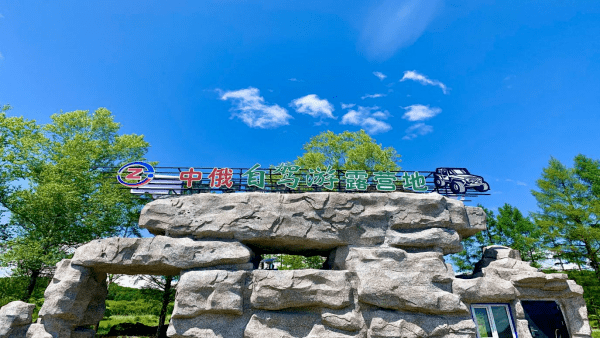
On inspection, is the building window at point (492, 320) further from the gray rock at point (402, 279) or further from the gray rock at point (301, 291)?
the gray rock at point (301, 291)

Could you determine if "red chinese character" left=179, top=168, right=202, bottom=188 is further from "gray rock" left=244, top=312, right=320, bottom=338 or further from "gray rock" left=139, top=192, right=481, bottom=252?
"gray rock" left=244, top=312, right=320, bottom=338

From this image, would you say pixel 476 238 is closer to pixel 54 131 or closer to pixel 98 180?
pixel 98 180

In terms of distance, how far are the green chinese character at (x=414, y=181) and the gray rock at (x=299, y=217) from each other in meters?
1.19

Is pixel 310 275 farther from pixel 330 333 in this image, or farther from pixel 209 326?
pixel 209 326

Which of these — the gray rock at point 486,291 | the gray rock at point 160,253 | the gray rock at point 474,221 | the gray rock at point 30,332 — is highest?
the gray rock at point 474,221

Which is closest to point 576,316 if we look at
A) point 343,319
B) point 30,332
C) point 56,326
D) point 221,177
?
point 343,319

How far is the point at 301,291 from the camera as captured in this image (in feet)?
29.6

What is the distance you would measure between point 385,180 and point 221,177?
20.3 feet

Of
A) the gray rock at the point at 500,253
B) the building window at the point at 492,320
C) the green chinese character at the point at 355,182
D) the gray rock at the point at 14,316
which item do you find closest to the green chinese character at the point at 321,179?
the green chinese character at the point at 355,182

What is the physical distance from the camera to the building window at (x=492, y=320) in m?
9.25

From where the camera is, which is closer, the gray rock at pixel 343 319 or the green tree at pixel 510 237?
the gray rock at pixel 343 319

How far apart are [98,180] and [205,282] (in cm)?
1153

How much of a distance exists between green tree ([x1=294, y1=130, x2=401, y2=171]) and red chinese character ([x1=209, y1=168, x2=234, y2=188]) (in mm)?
8359

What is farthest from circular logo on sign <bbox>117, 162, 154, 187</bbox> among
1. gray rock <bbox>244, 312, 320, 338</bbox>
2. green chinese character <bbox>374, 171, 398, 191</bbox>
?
green chinese character <bbox>374, 171, 398, 191</bbox>
